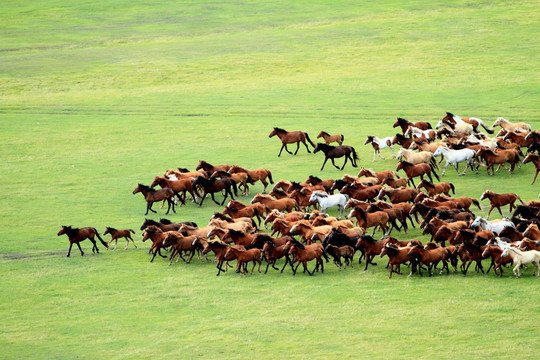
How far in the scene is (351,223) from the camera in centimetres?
2005

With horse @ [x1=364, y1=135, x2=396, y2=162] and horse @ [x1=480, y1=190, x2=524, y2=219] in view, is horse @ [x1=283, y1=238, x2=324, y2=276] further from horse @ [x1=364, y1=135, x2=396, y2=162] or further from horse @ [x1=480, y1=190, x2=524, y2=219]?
horse @ [x1=364, y1=135, x2=396, y2=162]

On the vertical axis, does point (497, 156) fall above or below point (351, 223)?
above

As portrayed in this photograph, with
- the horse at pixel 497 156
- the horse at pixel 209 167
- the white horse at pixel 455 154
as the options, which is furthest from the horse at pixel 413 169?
the horse at pixel 209 167

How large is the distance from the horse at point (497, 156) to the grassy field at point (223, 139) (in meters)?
0.61

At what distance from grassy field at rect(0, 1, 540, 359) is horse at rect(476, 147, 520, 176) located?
614 millimetres

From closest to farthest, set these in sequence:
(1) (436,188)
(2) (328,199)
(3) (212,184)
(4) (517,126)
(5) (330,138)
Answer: (2) (328,199), (1) (436,188), (3) (212,184), (5) (330,138), (4) (517,126)

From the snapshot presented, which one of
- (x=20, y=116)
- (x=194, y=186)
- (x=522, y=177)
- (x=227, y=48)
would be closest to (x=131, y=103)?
(x=20, y=116)

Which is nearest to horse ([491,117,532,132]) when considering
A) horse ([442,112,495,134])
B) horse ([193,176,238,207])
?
horse ([442,112,495,134])

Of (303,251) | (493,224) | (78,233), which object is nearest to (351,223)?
(303,251)

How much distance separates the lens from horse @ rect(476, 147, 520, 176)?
26.1 metres

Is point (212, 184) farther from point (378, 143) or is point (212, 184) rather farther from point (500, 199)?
point (500, 199)

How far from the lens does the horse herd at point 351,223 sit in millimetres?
17906

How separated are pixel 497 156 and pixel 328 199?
7073 mm

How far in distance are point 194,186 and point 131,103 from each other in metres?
18.7
